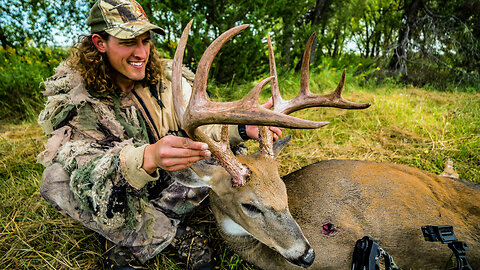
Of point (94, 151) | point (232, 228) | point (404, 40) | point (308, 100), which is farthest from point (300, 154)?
point (404, 40)

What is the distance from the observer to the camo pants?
2.02m

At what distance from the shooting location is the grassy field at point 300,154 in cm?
232

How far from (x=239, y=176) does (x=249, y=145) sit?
86.7 inches

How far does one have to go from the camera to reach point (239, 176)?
1.86 m

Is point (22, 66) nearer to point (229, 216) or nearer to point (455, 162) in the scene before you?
point (229, 216)

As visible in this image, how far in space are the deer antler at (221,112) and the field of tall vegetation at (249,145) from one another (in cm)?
96

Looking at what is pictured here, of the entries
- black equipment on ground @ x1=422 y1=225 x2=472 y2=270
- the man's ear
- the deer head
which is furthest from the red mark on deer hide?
the man's ear

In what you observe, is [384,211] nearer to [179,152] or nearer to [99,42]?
[179,152]

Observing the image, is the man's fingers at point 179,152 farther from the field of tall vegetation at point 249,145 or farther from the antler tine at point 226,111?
the field of tall vegetation at point 249,145

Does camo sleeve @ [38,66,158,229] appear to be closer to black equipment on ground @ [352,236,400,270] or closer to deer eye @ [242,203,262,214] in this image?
deer eye @ [242,203,262,214]

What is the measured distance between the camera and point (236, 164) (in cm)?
185

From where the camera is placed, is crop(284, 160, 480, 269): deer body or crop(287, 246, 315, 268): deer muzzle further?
crop(284, 160, 480, 269): deer body

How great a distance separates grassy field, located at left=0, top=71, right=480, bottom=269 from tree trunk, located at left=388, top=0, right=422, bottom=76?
2221 mm

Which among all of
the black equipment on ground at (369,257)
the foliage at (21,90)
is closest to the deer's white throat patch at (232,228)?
the black equipment on ground at (369,257)
